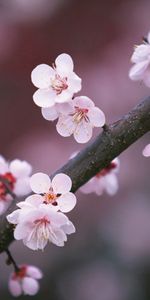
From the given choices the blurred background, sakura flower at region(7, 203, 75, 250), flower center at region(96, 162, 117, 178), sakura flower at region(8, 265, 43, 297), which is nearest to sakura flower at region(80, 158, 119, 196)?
flower center at region(96, 162, 117, 178)

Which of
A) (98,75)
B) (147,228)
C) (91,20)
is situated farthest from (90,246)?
(91,20)

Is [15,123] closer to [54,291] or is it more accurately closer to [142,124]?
[54,291]

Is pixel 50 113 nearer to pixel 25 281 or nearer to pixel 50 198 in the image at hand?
pixel 50 198

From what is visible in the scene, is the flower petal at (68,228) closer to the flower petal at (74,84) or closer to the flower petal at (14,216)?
the flower petal at (14,216)

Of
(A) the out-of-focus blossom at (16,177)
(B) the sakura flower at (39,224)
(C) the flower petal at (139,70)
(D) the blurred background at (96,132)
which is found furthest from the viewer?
(D) the blurred background at (96,132)

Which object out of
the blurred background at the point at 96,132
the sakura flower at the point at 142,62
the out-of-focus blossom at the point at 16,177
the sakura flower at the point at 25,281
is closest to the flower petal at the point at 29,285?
the sakura flower at the point at 25,281

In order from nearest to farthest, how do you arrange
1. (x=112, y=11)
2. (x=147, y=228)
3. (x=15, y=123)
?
(x=147, y=228) < (x=15, y=123) < (x=112, y=11)

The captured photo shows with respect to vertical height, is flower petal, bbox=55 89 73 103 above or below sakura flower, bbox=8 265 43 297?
above

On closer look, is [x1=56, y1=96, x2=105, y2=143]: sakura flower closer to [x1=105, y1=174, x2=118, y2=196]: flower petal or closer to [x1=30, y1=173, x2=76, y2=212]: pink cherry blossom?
[x1=30, y1=173, x2=76, y2=212]: pink cherry blossom
